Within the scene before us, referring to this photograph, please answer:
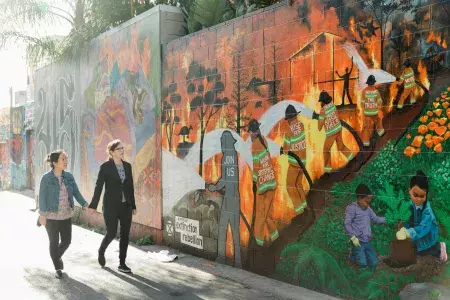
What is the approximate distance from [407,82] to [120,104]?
667 cm

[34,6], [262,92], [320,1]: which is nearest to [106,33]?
[34,6]

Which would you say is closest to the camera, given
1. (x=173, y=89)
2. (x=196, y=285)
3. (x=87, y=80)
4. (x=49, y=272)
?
(x=196, y=285)

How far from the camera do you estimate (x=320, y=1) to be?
5582 millimetres

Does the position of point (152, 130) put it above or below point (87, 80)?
below

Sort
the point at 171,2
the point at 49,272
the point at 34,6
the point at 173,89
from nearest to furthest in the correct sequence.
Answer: the point at 49,272 < the point at 173,89 < the point at 171,2 < the point at 34,6

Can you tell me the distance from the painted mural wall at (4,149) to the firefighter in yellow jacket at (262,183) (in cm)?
2155

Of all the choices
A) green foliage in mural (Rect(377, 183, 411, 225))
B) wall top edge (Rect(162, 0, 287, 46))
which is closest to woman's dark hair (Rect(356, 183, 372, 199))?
green foliage in mural (Rect(377, 183, 411, 225))

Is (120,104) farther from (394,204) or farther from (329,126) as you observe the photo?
(394,204)

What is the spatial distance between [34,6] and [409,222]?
11705mm

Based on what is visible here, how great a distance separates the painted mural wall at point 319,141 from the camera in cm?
454

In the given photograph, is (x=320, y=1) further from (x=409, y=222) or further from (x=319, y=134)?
(x=409, y=222)

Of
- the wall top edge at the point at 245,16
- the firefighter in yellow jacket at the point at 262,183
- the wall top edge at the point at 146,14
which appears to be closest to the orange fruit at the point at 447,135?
the firefighter in yellow jacket at the point at 262,183

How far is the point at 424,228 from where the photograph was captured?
4.52 meters

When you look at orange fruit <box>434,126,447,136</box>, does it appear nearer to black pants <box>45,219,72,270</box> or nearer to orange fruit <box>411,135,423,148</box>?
orange fruit <box>411,135,423,148</box>
